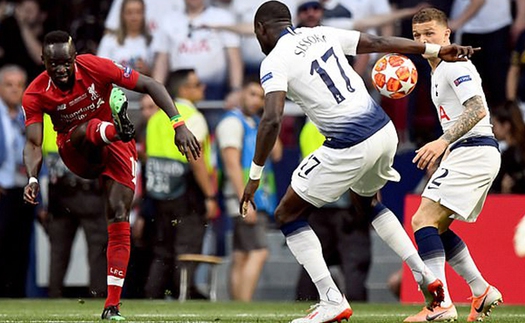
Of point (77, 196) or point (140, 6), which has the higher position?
point (140, 6)

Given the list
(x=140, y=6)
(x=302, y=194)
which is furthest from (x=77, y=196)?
(x=302, y=194)

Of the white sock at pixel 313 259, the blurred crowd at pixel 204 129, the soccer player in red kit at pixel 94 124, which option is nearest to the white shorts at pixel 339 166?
the white sock at pixel 313 259

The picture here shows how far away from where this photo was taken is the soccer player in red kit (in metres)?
9.54

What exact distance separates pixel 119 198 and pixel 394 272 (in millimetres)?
5665

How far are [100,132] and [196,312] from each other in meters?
2.43

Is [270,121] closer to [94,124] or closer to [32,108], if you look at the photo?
[94,124]

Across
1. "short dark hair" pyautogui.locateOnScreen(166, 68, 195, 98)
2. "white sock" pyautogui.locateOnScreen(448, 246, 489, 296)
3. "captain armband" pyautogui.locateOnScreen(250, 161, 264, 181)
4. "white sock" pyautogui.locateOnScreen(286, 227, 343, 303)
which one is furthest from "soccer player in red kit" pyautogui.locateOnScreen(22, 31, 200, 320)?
"short dark hair" pyautogui.locateOnScreen(166, 68, 195, 98)

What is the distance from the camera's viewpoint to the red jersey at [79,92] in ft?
31.9

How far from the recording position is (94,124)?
9711 mm

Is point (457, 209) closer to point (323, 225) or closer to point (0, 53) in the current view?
point (323, 225)

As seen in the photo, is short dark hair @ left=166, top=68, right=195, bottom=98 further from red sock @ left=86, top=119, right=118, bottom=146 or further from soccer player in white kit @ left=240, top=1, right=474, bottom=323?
soccer player in white kit @ left=240, top=1, right=474, bottom=323

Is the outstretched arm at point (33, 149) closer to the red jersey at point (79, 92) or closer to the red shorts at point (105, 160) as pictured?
the red jersey at point (79, 92)

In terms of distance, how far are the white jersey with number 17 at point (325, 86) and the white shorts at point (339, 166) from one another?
6 cm

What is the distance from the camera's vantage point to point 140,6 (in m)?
15.0
